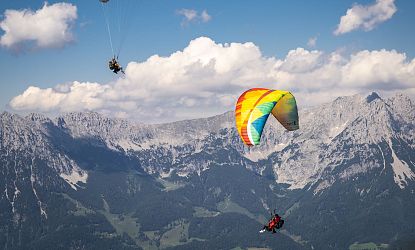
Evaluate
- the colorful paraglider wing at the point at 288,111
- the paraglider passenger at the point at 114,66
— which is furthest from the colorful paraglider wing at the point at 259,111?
the paraglider passenger at the point at 114,66

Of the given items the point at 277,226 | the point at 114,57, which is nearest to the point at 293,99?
the point at 277,226

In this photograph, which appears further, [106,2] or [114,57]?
[114,57]

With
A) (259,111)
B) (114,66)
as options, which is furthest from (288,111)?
(114,66)

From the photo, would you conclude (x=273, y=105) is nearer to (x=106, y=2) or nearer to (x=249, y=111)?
(x=249, y=111)

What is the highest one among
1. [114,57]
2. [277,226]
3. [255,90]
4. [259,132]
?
[114,57]

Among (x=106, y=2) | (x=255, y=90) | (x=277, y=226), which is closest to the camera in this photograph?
(x=106, y=2)

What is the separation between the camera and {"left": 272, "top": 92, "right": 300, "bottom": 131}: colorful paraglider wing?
6656 centimetres

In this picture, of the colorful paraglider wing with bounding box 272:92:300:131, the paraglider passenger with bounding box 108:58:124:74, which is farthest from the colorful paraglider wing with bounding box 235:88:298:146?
the paraglider passenger with bounding box 108:58:124:74

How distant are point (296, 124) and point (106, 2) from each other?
92.0 feet

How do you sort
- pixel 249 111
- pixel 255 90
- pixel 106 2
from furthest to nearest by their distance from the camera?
pixel 255 90, pixel 249 111, pixel 106 2

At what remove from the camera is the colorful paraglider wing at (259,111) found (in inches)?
2403

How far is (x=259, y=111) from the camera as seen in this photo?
2478 inches

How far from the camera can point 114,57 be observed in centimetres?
6744

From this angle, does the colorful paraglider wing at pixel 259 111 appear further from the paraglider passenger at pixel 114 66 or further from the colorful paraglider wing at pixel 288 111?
the paraglider passenger at pixel 114 66
